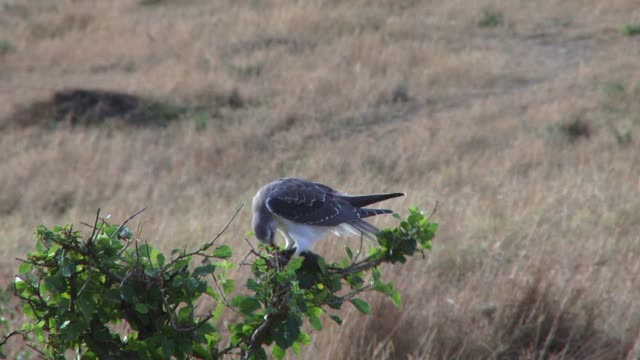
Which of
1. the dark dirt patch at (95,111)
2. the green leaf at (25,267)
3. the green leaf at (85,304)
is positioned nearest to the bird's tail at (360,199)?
the green leaf at (85,304)

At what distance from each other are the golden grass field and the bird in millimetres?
731

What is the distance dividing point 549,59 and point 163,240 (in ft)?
32.2

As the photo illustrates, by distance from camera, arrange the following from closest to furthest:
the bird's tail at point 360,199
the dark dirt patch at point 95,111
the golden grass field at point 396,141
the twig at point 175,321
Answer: the twig at point 175,321, the bird's tail at point 360,199, the golden grass field at point 396,141, the dark dirt patch at point 95,111

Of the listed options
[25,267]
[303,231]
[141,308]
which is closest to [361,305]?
[141,308]

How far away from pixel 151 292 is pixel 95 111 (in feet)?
33.7

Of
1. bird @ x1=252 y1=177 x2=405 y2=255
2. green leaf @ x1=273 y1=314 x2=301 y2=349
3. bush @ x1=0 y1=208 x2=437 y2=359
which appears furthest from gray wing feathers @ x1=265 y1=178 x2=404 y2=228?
green leaf @ x1=273 y1=314 x2=301 y2=349

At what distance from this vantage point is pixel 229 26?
658 inches

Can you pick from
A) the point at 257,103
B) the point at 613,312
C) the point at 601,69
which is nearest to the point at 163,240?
the point at 613,312

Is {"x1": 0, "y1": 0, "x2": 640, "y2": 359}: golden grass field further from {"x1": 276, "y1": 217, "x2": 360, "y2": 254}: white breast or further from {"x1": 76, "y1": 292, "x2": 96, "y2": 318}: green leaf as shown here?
{"x1": 76, "y1": 292, "x2": 96, "y2": 318}: green leaf

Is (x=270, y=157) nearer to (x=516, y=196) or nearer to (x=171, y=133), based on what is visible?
(x=171, y=133)

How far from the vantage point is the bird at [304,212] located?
3904 mm

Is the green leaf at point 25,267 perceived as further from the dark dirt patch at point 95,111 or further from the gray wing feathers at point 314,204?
the dark dirt patch at point 95,111

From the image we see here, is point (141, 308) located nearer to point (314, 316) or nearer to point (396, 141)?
point (314, 316)

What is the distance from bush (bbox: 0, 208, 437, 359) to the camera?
2.59 meters
